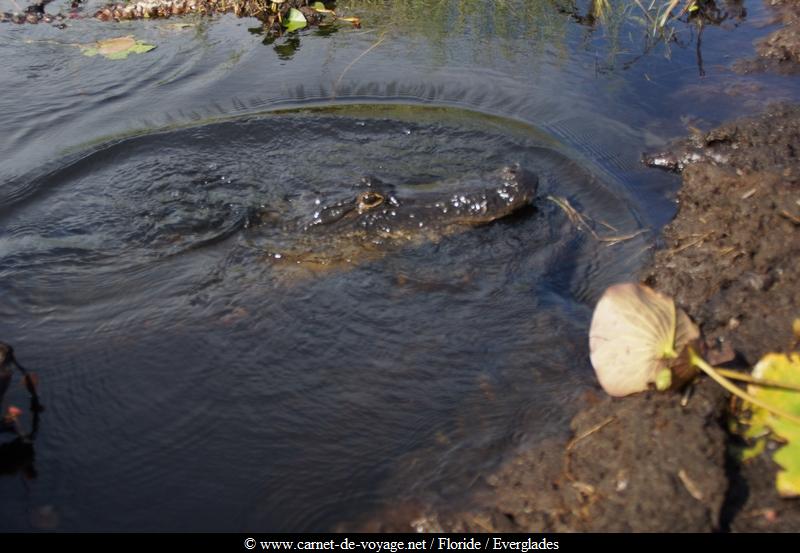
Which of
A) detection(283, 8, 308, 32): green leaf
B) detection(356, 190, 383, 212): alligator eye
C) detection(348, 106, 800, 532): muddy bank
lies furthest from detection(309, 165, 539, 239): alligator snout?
detection(283, 8, 308, 32): green leaf

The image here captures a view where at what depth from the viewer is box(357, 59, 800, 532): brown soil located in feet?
6.87

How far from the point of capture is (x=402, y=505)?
254 centimetres

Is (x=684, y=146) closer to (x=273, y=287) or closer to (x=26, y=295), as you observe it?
(x=273, y=287)

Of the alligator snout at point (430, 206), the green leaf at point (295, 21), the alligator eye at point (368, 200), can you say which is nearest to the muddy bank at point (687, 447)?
the alligator snout at point (430, 206)

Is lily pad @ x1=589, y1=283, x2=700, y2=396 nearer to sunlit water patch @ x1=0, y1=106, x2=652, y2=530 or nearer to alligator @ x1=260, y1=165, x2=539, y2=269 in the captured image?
sunlit water patch @ x1=0, y1=106, x2=652, y2=530

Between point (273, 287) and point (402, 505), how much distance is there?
1709 millimetres

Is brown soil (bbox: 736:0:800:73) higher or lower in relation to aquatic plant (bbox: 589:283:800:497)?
higher

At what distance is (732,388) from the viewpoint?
7.19 feet

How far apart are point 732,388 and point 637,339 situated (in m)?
0.32

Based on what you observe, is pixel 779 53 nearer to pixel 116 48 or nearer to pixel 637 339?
pixel 637 339

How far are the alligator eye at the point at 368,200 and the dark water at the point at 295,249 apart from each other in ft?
0.62

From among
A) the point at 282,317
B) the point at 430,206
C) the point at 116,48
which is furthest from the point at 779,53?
the point at 116,48

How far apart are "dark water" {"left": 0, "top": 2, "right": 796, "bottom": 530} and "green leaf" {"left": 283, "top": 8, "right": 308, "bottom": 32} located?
0.52 m

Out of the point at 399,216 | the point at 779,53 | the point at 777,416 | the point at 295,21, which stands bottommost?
the point at 399,216
